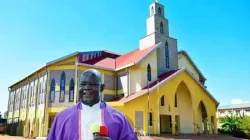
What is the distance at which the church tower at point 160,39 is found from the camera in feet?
100

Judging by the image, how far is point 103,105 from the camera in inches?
130

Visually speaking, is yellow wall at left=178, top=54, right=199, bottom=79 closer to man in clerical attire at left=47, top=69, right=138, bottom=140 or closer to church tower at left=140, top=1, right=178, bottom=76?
church tower at left=140, top=1, right=178, bottom=76

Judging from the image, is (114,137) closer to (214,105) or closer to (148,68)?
(148,68)

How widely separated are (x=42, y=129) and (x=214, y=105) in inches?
730

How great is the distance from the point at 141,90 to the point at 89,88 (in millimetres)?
23703

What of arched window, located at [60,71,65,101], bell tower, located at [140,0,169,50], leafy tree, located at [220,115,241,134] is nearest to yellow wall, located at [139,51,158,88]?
bell tower, located at [140,0,169,50]

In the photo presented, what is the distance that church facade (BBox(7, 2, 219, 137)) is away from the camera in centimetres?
2530

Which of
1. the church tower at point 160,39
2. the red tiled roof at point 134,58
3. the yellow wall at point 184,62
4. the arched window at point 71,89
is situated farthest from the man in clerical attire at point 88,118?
the yellow wall at point 184,62

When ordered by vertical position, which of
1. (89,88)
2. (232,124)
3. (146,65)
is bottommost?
(232,124)

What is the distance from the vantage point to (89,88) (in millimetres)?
3146

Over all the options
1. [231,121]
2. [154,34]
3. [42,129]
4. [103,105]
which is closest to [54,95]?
[42,129]

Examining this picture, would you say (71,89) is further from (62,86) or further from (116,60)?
(116,60)

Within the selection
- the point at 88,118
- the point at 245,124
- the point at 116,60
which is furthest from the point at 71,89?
the point at 88,118

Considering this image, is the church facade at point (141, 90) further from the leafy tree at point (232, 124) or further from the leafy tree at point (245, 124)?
the leafy tree at point (245, 124)
